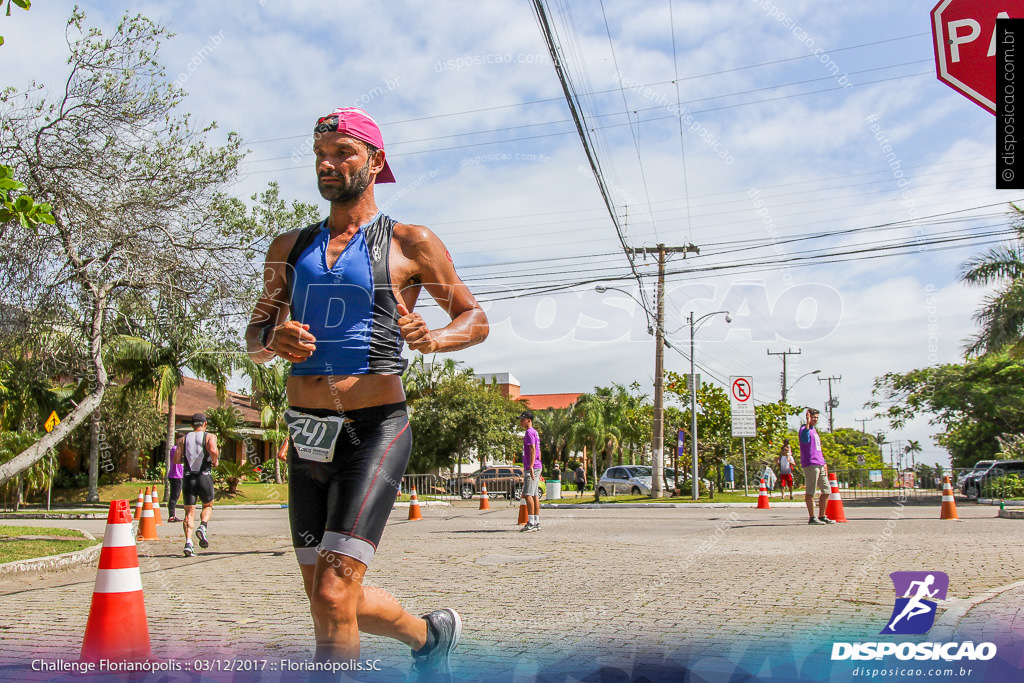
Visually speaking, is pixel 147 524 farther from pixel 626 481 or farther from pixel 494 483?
pixel 626 481

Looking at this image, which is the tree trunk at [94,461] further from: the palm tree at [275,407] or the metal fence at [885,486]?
the metal fence at [885,486]

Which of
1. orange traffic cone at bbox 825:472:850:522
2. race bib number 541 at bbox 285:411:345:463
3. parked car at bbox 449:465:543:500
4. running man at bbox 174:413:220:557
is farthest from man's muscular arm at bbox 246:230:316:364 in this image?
parked car at bbox 449:465:543:500

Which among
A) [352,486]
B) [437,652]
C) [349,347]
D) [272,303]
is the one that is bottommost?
[437,652]

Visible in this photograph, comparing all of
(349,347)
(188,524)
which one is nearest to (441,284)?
(349,347)

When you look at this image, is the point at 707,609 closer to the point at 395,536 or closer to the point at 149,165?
the point at 395,536

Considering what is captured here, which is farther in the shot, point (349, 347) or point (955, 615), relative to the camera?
point (955, 615)

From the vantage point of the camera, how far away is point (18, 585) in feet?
25.4

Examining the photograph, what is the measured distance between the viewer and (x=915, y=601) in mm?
5062

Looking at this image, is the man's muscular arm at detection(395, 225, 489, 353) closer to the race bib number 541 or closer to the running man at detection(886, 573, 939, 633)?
the race bib number 541

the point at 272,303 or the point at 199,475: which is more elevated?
the point at 272,303

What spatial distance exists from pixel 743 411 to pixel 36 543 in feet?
77.7

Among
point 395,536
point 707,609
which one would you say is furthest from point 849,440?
point 707,609

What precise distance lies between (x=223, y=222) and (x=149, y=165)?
1315 millimetres

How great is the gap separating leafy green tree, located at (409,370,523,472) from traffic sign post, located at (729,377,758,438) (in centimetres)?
1729
